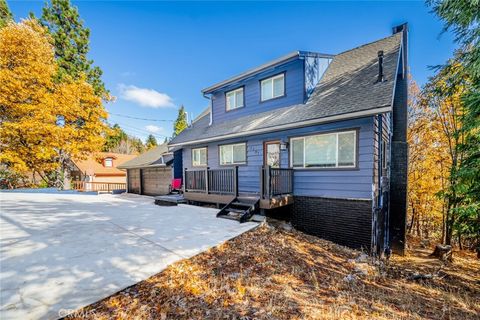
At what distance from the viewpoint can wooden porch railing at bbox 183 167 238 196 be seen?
7.57m

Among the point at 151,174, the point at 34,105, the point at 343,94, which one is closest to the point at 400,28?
the point at 343,94

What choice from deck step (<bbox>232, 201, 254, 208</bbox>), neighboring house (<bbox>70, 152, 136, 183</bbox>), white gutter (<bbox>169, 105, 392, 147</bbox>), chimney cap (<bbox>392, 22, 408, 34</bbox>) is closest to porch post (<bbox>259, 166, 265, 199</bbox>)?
deck step (<bbox>232, 201, 254, 208</bbox>)

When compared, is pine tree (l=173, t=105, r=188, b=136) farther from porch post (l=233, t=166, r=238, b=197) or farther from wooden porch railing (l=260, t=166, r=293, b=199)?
wooden porch railing (l=260, t=166, r=293, b=199)

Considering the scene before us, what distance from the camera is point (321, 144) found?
6656mm

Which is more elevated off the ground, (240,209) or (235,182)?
(235,182)

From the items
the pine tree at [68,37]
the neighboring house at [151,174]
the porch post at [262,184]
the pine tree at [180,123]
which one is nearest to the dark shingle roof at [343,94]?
the porch post at [262,184]

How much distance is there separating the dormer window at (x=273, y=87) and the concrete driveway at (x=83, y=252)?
5.30m

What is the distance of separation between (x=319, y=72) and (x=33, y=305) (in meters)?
9.96

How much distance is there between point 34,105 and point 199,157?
12615mm

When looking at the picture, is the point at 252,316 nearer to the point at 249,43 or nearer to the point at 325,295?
the point at 325,295

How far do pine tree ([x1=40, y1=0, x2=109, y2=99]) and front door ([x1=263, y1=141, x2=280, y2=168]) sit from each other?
1770cm

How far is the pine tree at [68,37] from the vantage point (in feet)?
56.4

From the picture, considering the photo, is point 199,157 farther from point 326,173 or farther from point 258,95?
point 326,173

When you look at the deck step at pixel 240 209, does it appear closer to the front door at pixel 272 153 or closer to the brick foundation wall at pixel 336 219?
the brick foundation wall at pixel 336 219
